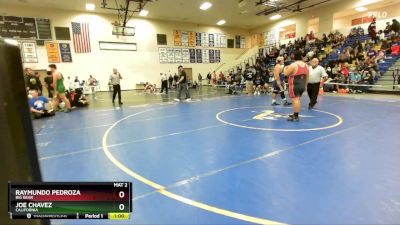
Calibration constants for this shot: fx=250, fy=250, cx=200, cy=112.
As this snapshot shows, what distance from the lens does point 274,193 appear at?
2719mm

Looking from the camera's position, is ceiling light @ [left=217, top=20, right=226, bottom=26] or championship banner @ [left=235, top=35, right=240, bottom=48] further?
championship banner @ [left=235, top=35, right=240, bottom=48]

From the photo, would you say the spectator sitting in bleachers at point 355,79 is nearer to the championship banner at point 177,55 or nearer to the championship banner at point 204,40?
the championship banner at point 177,55

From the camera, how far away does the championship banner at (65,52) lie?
1920 cm

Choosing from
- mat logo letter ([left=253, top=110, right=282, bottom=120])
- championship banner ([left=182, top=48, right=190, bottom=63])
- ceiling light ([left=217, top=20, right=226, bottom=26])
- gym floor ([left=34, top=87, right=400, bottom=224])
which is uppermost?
ceiling light ([left=217, top=20, right=226, bottom=26])

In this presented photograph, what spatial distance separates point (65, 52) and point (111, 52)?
11.5ft

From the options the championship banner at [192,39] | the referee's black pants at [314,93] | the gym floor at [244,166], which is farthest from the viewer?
the championship banner at [192,39]

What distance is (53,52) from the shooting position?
61.8 feet

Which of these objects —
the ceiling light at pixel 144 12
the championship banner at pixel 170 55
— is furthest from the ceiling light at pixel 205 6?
the championship banner at pixel 170 55

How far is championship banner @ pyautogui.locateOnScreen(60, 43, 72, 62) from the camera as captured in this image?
63.0ft

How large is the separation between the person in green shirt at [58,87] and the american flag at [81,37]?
11.8 m

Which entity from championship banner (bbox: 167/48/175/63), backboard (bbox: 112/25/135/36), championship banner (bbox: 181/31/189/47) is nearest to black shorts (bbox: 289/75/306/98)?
backboard (bbox: 112/25/135/36)

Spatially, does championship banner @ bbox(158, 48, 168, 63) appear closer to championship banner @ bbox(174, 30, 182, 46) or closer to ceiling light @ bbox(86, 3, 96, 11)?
championship banner @ bbox(174, 30, 182, 46)

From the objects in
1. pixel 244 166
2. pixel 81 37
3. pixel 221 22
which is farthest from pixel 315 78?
pixel 221 22
